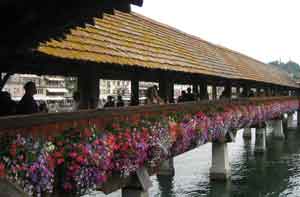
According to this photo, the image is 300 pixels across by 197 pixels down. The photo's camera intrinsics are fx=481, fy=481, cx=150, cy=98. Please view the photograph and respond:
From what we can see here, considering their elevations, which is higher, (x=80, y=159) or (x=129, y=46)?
(x=129, y=46)

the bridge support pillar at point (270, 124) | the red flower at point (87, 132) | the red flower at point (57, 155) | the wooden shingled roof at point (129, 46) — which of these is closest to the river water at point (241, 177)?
the wooden shingled roof at point (129, 46)

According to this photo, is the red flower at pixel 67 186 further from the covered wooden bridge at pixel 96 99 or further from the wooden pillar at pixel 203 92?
the wooden pillar at pixel 203 92

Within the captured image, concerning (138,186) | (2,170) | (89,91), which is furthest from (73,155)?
(138,186)

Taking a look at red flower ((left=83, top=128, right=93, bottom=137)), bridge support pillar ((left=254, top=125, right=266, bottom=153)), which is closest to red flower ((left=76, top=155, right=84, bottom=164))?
red flower ((left=83, top=128, right=93, bottom=137))

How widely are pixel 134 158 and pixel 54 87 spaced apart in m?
59.4

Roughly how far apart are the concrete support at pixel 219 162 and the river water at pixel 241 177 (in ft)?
1.09

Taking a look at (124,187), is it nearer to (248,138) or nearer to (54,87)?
(248,138)

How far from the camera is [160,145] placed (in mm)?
9727

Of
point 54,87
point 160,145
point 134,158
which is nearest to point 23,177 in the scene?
point 134,158

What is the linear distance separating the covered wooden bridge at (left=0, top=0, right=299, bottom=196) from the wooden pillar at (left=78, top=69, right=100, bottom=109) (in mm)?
21

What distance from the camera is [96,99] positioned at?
10.0 meters

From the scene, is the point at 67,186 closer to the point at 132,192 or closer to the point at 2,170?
the point at 2,170

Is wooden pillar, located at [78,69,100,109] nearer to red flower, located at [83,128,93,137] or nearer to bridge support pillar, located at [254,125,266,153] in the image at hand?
red flower, located at [83,128,93,137]

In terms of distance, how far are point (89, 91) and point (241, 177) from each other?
49.0 ft
